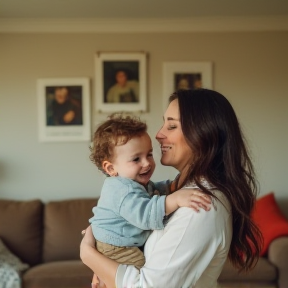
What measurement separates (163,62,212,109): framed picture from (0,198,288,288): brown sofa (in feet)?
4.01

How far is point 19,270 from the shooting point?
12.3 feet

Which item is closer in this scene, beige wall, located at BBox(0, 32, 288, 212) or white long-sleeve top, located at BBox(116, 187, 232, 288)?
white long-sleeve top, located at BBox(116, 187, 232, 288)

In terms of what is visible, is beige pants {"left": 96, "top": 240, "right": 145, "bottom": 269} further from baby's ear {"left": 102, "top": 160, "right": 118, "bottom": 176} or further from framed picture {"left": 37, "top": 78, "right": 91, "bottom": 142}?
framed picture {"left": 37, "top": 78, "right": 91, "bottom": 142}

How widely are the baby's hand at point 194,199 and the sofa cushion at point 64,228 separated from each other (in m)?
2.85

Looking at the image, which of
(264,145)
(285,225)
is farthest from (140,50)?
(285,225)

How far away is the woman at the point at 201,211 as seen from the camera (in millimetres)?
1298

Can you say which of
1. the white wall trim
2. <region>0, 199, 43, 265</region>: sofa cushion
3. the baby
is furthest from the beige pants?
the white wall trim

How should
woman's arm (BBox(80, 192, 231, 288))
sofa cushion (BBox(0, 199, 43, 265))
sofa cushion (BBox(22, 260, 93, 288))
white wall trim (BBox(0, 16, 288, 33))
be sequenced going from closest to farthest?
woman's arm (BBox(80, 192, 231, 288)), sofa cushion (BBox(22, 260, 93, 288)), sofa cushion (BBox(0, 199, 43, 265)), white wall trim (BBox(0, 16, 288, 33))

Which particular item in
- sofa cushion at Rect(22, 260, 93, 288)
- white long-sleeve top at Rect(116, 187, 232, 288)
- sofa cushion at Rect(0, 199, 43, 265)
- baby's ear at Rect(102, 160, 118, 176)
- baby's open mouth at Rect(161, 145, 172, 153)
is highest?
baby's open mouth at Rect(161, 145, 172, 153)

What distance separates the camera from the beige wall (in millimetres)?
4500

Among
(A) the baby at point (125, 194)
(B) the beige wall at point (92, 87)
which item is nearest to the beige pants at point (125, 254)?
(A) the baby at point (125, 194)

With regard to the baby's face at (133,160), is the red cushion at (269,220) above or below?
below

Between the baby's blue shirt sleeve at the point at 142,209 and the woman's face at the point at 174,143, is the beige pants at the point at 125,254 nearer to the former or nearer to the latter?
the baby's blue shirt sleeve at the point at 142,209

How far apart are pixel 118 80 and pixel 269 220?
5.81 ft
